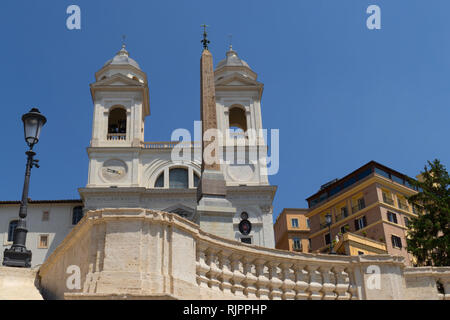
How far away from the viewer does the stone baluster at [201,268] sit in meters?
11.5

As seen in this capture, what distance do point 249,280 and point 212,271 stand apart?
0.90 meters

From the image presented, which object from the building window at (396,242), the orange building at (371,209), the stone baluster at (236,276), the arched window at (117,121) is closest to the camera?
the stone baluster at (236,276)

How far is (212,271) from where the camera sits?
11789 mm

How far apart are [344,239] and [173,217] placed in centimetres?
3052

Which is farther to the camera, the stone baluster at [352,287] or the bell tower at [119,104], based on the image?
the bell tower at [119,104]

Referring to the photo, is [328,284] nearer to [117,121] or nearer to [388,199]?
[388,199]

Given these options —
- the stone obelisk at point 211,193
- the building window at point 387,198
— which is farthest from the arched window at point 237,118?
the stone obelisk at point 211,193

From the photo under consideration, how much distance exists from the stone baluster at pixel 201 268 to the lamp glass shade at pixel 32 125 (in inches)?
187

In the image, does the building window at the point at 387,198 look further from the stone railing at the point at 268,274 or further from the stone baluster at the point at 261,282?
the stone baluster at the point at 261,282

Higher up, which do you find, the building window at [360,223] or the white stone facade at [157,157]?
the white stone facade at [157,157]

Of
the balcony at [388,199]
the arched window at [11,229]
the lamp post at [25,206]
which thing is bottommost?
the lamp post at [25,206]

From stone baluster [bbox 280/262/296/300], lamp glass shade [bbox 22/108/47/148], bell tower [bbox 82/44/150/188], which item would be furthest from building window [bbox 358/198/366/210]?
lamp glass shade [bbox 22/108/47/148]
